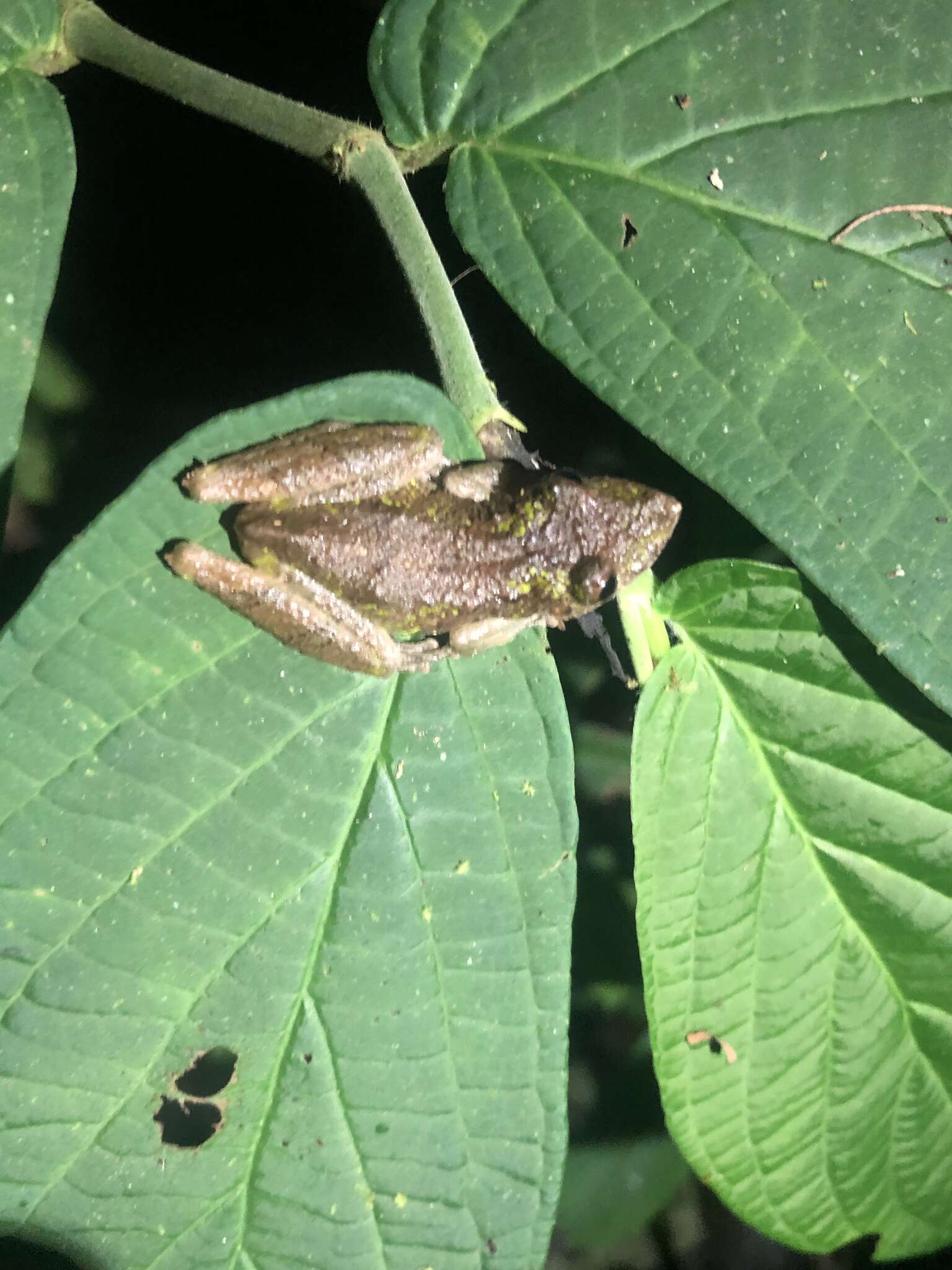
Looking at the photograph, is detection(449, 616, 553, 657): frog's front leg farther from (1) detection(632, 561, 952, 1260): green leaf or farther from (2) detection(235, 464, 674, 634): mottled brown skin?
(1) detection(632, 561, 952, 1260): green leaf

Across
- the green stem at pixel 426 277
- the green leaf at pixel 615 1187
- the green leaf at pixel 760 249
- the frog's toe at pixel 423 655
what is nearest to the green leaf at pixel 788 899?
the green leaf at pixel 760 249

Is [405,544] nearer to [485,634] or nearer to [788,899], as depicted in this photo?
[485,634]

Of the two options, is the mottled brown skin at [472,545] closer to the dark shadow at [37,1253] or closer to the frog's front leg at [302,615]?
the frog's front leg at [302,615]

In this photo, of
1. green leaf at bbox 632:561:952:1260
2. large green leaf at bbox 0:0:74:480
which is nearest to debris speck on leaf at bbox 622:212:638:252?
green leaf at bbox 632:561:952:1260

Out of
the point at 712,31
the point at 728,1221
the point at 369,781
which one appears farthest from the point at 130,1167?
the point at 728,1221

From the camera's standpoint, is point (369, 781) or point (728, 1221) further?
point (728, 1221)

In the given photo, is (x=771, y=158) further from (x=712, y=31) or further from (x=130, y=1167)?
(x=130, y=1167)

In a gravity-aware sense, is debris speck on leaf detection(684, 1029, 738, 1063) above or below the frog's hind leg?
below
